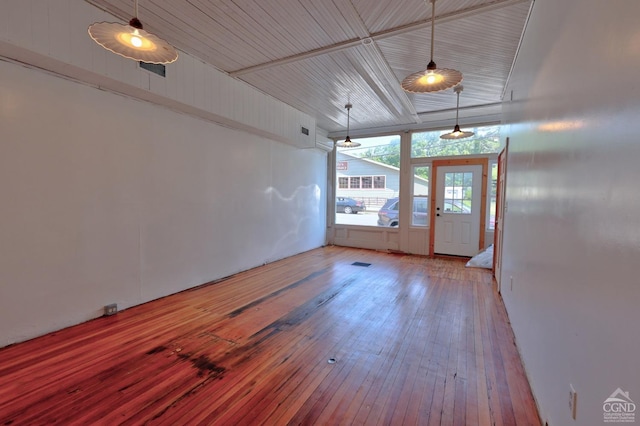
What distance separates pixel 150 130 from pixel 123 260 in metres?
1.57

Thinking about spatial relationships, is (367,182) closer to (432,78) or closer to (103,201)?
(432,78)

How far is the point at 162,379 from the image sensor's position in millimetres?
2043

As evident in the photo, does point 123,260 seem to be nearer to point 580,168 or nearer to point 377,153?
point 580,168

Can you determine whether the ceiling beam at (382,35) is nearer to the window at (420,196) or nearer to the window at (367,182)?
the window at (420,196)

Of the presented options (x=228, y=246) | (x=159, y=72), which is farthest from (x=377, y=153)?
(x=159, y=72)

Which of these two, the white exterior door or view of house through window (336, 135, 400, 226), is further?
view of house through window (336, 135, 400, 226)

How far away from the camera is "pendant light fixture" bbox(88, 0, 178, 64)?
5.78 ft

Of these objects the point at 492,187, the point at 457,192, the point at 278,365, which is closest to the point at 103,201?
the point at 278,365

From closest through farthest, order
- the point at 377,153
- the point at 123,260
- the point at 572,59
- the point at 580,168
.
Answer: the point at 580,168 < the point at 572,59 < the point at 123,260 < the point at 377,153

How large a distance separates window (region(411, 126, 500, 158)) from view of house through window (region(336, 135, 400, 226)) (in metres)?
0.50

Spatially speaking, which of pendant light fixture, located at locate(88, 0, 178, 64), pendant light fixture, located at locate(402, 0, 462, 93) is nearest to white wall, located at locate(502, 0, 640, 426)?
pendant light fixture, located at locate(402, 0, 462, 93)

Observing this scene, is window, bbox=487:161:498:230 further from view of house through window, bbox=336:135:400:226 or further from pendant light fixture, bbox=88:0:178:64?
pendant light fixture, bbox=88:0:178:64

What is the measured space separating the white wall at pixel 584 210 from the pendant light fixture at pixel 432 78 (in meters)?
0.63

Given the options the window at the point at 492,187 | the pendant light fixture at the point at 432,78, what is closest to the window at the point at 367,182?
the window at the point at 492,187
